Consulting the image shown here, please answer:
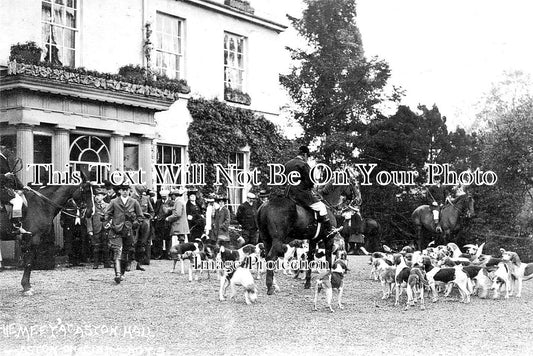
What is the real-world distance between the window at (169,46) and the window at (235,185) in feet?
11.5

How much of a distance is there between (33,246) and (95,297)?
1660 mm

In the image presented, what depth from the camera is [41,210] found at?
472 inches

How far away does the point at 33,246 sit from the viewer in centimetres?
1166

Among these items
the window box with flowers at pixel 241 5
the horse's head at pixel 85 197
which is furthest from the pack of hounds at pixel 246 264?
the window box with flowers at pixel 241 5

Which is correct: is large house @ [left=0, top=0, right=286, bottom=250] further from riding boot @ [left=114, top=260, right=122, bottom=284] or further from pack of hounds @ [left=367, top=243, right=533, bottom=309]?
pack of hounds @ [left=367, top=243, right=533, bottom=309]

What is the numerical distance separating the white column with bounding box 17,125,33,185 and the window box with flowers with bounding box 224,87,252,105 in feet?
28.5

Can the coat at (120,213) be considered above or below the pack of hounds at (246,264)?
above

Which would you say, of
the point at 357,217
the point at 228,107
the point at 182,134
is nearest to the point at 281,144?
the point at 228,107

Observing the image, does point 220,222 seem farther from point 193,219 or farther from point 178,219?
point 193,219

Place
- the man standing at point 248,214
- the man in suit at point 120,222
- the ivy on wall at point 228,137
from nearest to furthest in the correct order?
the man in suit at point 120,222
the man standing at point 248,214
the ivy on wall at point 228,137

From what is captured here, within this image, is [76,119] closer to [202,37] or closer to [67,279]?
[67,279]

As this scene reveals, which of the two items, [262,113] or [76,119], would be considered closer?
[76,119]

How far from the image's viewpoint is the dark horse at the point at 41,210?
11471 mm

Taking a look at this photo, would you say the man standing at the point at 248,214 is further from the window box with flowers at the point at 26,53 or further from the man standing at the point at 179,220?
the window box with flowers at the point at 26,53
